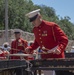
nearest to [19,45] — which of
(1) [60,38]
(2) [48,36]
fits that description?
(2) [48,36]

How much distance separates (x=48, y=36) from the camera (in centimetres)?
693

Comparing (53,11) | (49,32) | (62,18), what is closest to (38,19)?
(49,32)

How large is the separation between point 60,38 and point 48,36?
0.33m

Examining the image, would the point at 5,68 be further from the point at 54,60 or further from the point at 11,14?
the point at 11,14

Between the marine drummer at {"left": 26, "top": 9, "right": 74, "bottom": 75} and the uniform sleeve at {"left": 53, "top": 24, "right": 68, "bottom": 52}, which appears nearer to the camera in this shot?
the uniform sleeve at {"left": 53, "top": 24, "right": 68, "bottom": 52}

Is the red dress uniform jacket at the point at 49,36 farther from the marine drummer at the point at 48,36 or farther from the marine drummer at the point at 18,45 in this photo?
the marine drummer at the point at 18,45

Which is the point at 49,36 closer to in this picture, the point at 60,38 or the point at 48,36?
the point at 48,36

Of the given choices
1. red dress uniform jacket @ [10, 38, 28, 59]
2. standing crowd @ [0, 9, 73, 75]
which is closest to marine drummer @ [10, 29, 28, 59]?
red dress uniform jacket @ [10, 38, 28, 59]

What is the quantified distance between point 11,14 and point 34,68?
154 ft

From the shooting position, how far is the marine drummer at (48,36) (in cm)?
666

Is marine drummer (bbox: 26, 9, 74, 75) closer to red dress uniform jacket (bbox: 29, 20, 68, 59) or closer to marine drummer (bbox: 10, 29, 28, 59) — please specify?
red dress uniform jacket (bbox: 29, 20, 68, 59)

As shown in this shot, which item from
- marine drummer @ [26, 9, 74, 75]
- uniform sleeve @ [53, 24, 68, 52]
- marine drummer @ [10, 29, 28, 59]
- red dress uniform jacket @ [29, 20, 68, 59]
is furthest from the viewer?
marine drummer @ [10, 29, 28, 59]

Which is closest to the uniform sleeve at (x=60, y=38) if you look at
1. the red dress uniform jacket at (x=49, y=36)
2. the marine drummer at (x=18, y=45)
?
the red dress uniform jacket at (x=49, y=36)

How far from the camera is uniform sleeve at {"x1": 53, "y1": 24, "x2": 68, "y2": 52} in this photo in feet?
21.5
